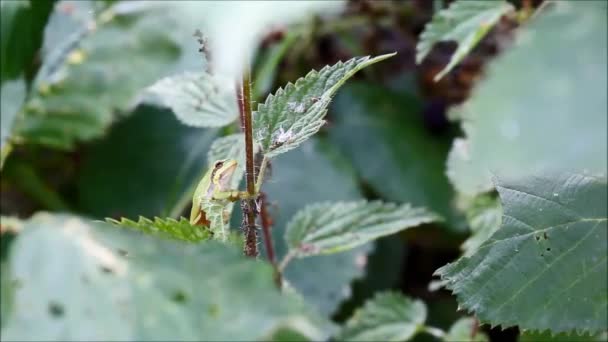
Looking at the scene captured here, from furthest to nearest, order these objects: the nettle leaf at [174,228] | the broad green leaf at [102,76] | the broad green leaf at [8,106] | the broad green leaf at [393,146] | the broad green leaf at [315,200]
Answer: the broad green leaf at [393,146] → the broad green leaf at [102,76] → the broad green leaf at [315,200] → the broad green leaf at [8,106] → the nettle leaf at [174,228]

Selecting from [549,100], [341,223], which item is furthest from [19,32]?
[549,100]

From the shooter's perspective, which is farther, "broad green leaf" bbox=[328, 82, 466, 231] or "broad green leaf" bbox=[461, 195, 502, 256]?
"broad green leaf" bbox=[328, 82, 466, 231]

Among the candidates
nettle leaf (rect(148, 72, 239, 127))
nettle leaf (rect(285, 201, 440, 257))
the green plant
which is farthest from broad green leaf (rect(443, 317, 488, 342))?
nettle leaf (rect(148, 72, 239, 127))

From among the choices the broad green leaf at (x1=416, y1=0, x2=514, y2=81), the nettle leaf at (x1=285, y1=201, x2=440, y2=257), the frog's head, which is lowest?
the nettle leaf at (x1=285, y1=201, x2=440, y2=257)

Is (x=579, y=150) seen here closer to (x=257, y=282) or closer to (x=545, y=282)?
(x=257, y=282)

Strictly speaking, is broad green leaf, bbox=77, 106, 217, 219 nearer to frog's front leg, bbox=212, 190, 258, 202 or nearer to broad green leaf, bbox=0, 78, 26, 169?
broad green leaf, bbox=0, 78, 26, 169

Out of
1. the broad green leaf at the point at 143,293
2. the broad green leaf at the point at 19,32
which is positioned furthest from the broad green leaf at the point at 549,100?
the broad green leaf at the point at 19,32

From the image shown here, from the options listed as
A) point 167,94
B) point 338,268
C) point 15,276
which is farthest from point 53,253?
point 338,268

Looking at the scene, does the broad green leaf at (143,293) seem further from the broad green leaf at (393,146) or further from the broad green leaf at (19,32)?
the broad green leaf at (393,146)
